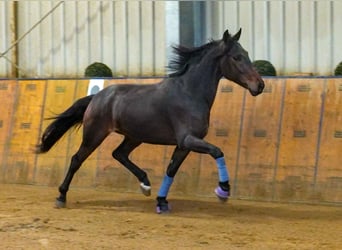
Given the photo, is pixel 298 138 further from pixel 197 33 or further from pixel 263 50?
pixel 197 33

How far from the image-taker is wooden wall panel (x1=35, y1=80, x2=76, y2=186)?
10883mm

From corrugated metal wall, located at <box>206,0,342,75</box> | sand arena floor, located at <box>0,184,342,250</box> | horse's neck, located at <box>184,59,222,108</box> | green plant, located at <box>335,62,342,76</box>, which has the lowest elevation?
sand arena floor, located at <box>0,184,342,250</box>

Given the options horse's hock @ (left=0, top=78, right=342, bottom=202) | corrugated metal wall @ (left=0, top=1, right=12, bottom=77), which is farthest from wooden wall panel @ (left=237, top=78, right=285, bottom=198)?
corrugated metal wall @ (left=0, top=1, right=12, bottom=77)

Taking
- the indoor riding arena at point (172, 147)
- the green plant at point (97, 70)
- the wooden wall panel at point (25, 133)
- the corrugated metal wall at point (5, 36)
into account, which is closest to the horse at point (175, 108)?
the indoor riding arena at point (172, 147)

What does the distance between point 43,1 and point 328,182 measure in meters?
7.08

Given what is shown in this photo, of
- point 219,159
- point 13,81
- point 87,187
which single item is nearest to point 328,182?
point 219,159

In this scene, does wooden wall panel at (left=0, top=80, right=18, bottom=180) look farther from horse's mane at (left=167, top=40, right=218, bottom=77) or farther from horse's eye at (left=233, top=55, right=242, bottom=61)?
horse's eye at (left=233, top=55, right=242, bottom=61)

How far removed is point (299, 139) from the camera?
9.18 m

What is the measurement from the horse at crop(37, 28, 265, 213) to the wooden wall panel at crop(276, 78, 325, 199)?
1.50 m

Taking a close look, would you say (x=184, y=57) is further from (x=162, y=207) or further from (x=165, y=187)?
(x=162, y=207)

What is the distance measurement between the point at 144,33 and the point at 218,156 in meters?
5.29

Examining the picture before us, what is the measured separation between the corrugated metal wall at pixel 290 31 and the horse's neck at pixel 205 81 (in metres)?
3.21

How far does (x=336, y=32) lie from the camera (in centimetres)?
1084

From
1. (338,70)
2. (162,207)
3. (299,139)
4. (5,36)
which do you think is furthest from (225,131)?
(5,36)
